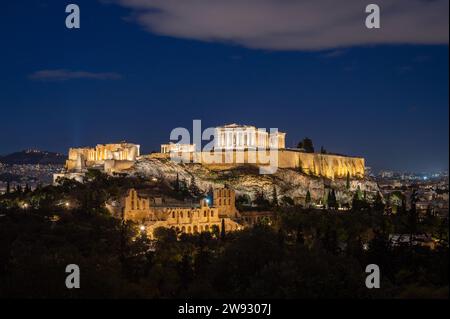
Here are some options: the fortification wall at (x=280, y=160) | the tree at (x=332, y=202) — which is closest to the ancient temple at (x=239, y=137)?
the fortification wall at (x=280, y=160)

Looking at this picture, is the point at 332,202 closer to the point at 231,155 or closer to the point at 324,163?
the point at 231,155

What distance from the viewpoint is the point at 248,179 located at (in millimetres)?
65625

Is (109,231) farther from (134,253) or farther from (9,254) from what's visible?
(9,254)

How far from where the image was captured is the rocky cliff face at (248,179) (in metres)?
63.9

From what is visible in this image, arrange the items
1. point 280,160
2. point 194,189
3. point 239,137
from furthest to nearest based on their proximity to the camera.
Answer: point 239,137 → point 280,160 → point 194,189

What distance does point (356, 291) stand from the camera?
18.0 m

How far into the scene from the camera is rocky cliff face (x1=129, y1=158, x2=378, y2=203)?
63906 millimetres

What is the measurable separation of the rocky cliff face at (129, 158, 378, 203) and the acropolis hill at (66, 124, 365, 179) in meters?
2.18

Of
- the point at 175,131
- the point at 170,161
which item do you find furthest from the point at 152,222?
the point at 175,131

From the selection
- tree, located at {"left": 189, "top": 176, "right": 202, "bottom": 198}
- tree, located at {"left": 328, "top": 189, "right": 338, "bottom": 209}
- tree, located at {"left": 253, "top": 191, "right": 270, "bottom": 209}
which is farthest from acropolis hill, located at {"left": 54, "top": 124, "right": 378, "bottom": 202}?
tree, located at {"left": 328, "top": 189, "right": 338, "bottom": 209}

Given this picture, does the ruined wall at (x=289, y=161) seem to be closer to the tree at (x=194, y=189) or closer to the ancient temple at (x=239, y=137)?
the ancient temple at (x=239, y=137)

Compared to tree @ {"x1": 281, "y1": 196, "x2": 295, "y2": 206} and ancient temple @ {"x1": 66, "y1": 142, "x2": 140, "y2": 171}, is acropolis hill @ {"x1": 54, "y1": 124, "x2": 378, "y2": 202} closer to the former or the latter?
ancient temple @ {"x1": 66, "y1": 142, "x2": 140, "y2": 171}

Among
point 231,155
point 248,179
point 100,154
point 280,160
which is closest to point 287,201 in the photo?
point 248,179
